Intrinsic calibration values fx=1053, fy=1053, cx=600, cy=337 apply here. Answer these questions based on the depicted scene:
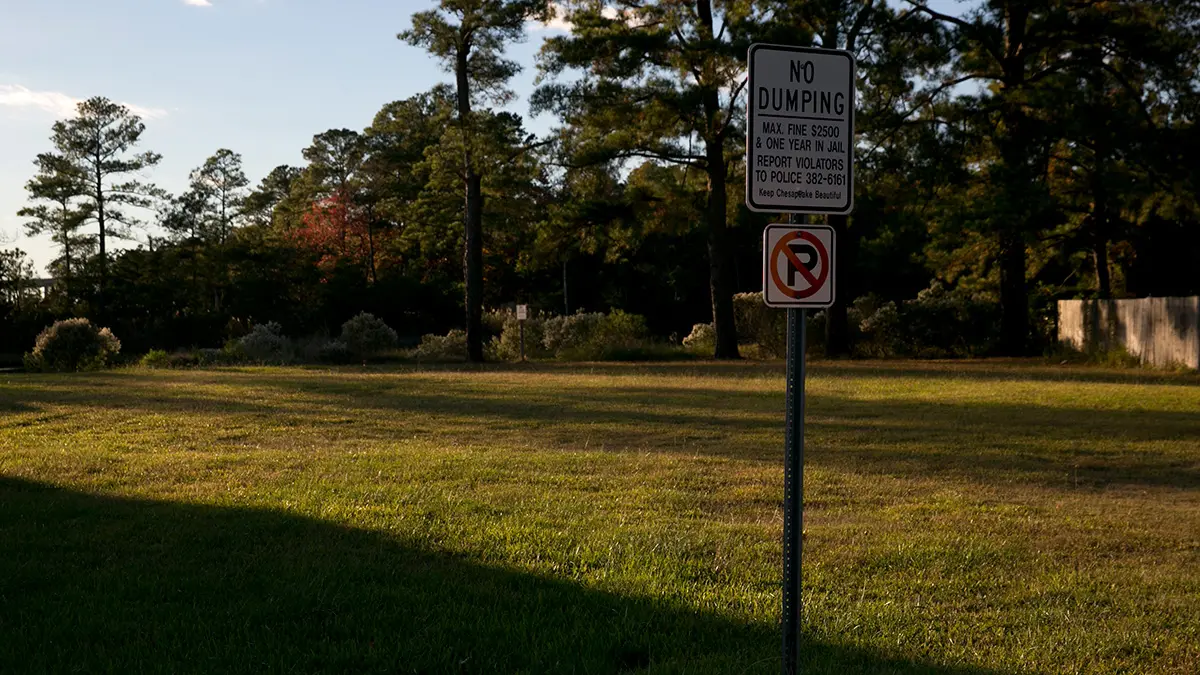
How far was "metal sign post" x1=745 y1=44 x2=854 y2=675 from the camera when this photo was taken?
3910 millimetres

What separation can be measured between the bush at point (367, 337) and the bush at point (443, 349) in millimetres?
1081

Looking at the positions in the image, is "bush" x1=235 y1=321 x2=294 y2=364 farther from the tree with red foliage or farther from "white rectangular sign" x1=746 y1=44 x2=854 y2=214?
"white rectangular sign" x1=746 y1=44 x2=854 y2=214

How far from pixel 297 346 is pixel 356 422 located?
66.0ft

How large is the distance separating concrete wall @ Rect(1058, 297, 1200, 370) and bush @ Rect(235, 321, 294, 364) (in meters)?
22.6

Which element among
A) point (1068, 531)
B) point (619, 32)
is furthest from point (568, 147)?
point (1068, 531)

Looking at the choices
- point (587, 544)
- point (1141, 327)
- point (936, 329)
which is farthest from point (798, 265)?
point (936, 329)

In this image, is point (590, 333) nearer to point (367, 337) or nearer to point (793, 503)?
point (367, 337)

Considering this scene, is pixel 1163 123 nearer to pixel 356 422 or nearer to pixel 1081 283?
pixel 1081 283

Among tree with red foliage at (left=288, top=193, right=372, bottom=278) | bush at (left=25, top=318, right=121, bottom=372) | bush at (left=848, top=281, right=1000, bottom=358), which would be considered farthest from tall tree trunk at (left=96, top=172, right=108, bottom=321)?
bush at (left=848, top=281, right=1000, bottom=358)

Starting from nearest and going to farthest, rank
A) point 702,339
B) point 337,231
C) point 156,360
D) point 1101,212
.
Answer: point 1101,212, point 156,360, point 702,339, point 337,231

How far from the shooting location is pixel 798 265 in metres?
4.00

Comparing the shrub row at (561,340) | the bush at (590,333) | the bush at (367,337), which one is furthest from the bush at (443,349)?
the bush at (590,333)

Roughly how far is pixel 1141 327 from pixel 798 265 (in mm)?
24934

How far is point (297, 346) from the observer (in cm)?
3334
